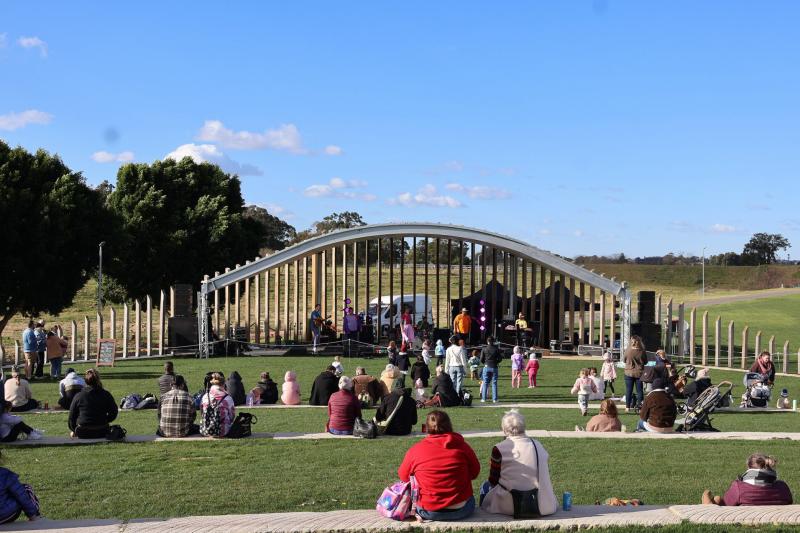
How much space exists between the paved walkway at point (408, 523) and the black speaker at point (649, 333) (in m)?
24.0

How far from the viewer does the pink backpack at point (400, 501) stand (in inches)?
327

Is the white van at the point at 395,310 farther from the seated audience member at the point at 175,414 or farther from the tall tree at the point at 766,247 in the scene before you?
the tall tree at the point at 766,247

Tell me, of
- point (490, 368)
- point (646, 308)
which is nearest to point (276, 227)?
point (646, 308)

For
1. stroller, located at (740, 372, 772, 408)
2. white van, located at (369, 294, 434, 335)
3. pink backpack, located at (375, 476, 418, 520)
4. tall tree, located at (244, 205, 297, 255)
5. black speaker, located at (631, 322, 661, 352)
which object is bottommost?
stroller, located at (740, 372, 772, 408)

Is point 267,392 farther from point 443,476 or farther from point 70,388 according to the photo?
point 443,476

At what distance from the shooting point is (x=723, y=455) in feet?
41.5

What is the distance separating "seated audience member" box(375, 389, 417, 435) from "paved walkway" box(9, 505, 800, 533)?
5342 mm

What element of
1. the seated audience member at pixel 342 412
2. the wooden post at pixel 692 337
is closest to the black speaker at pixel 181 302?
the wooden post at pixel 692 337

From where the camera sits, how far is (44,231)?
109ft

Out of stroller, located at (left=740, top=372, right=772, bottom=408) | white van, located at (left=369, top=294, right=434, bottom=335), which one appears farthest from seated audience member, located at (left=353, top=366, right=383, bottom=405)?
white van, located at (left=369, top=294, right=434, bottom=335)

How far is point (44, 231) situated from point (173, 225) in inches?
487

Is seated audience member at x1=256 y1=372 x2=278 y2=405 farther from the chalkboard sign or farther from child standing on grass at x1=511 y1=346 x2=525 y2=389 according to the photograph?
the chalkboard sign

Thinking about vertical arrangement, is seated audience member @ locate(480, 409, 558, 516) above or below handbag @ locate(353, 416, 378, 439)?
above

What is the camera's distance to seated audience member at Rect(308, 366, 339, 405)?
60.0ft
